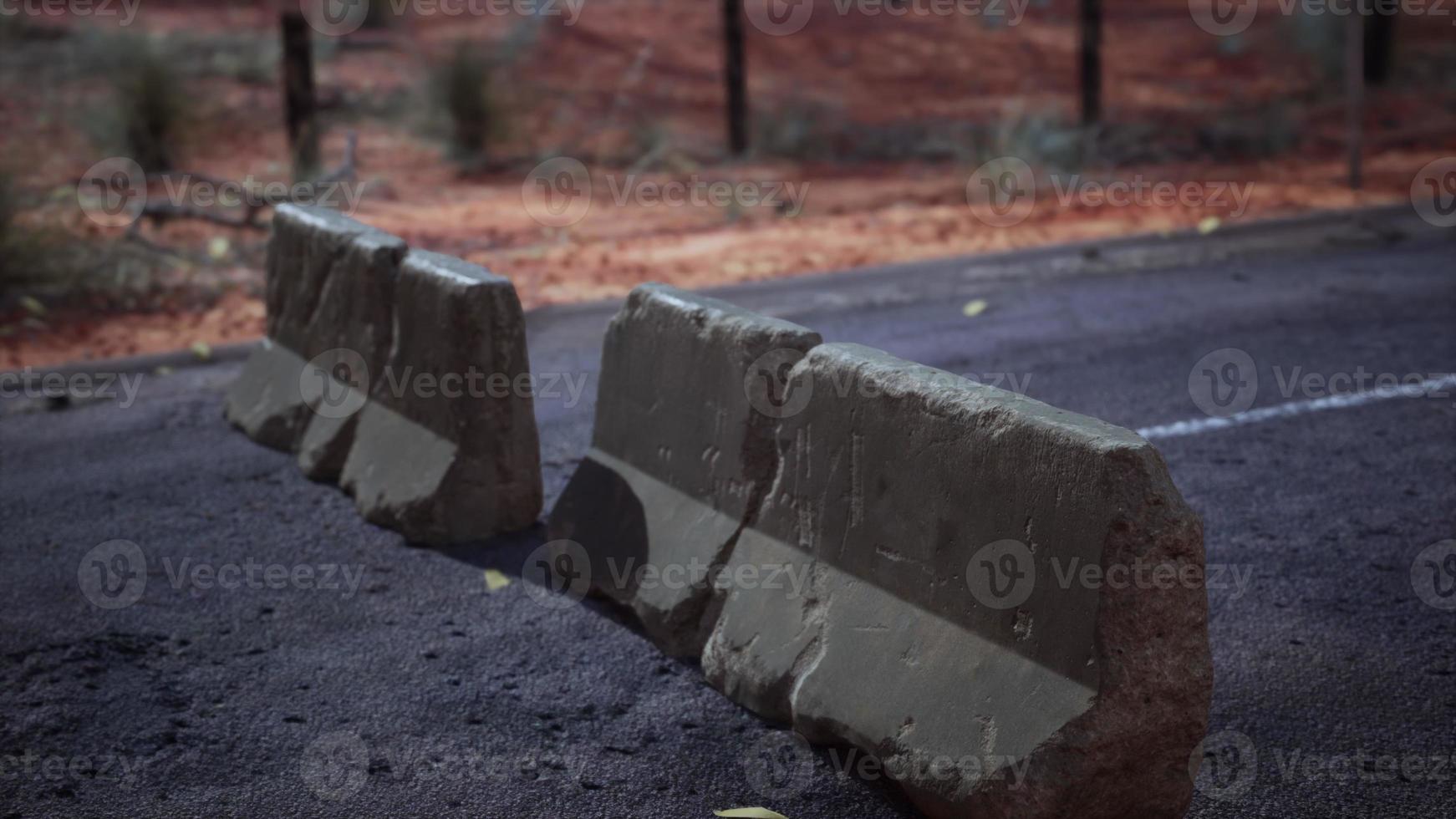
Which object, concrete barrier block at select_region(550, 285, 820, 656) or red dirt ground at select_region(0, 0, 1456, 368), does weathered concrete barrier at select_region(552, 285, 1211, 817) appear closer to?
concrete barrier block at select_region(550, 285, 820, 656)

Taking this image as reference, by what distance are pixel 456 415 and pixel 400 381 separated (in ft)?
1.45

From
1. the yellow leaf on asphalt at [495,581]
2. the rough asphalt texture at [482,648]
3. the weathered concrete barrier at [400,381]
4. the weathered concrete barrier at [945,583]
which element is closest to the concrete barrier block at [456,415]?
the weathered concrete barrier at [400,381]

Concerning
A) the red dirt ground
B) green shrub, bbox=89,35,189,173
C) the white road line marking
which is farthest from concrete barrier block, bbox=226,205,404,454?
green shrub, bbox=89,35,189,173

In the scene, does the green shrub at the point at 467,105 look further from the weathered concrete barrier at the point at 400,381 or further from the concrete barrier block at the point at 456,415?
the concrete barrier block at the point at 456,415

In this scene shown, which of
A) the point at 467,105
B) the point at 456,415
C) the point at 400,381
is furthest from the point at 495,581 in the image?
the point at 467,105

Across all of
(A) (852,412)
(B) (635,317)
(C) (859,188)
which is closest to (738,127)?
(C) (859,188)

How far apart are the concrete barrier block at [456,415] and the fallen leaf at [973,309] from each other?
160 inches

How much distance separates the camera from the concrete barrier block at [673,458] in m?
4.02

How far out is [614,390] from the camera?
4609mm

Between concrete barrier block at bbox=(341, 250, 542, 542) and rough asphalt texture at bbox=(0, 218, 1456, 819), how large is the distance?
0.14 metres

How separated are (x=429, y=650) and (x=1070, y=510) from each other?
6.99 feet

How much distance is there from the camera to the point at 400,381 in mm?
5266

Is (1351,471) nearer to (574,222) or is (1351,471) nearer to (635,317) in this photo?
(635,317)

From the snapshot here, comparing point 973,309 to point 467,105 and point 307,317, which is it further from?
point 467,105
